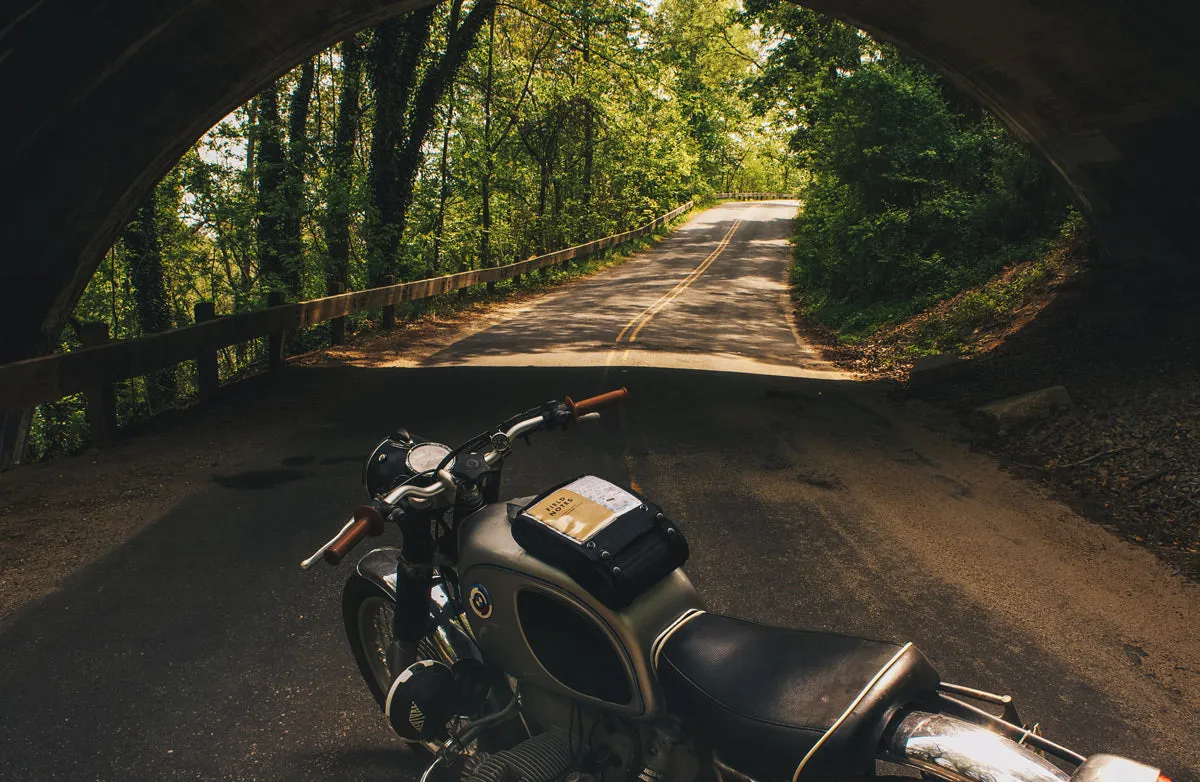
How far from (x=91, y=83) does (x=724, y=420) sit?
289 inches

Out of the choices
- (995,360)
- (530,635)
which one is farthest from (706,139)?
(530,635)

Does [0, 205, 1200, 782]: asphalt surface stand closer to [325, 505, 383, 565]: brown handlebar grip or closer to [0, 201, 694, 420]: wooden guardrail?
[0, 201, 694, 420]: wooden guardrail

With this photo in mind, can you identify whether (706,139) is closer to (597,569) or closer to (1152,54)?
(1152,54)

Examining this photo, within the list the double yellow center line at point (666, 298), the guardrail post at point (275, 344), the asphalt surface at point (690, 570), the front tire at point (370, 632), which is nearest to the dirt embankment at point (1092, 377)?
the asphalt surface at point (690, 570)

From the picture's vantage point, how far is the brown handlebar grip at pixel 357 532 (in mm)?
2087

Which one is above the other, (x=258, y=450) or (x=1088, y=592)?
(x=258, y=450)

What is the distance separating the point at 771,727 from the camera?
1941 mm

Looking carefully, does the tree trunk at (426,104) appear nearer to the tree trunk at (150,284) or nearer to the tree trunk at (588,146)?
the tree trunk at (150,284)

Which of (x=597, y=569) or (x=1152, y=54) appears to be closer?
(x=597, y=569)

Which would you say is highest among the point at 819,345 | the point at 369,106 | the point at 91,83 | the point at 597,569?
the point at 369,106

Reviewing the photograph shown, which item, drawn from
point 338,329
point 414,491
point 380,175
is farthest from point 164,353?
point 380,175

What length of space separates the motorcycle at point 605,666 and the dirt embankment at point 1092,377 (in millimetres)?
4808

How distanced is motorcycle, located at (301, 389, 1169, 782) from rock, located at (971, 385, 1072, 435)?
270 inches

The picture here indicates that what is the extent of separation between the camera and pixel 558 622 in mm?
2420
